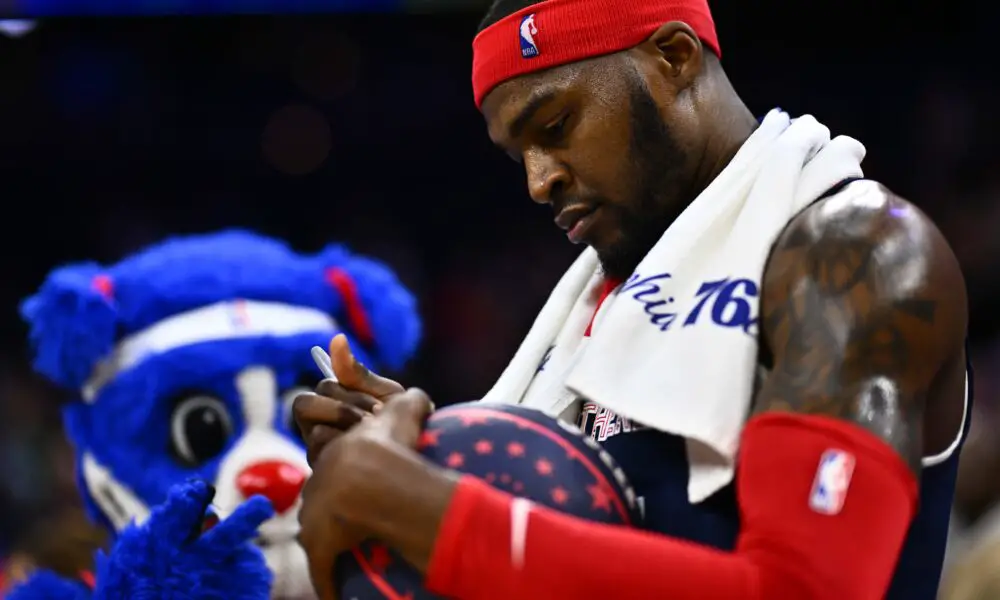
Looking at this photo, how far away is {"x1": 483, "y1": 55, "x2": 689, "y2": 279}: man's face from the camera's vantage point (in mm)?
1890

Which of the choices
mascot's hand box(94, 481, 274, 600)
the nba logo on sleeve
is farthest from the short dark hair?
the nba logo on sleeve

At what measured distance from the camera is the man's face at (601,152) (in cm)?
189

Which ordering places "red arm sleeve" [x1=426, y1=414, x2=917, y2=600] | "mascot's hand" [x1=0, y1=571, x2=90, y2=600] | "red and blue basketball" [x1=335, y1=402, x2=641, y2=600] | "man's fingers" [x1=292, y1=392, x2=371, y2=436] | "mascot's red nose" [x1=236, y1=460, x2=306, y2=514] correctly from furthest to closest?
"mascot's red nose" [x1=236, y1=460, x2=306, y2=514] → "mascot's hand" [x1=0, y1=571, x2=90, y2=600] → "man's fingers" [x1=292, y1=392, x2=371, y2=436] → "red and blue basketball" [x1=335, y1=402, x2=641, y2=600] → "red arm sleeve" [x1=426, y1=414, x2=917, y2=600]

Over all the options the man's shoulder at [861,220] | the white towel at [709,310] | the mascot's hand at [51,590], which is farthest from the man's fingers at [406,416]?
the mascot's hand at [51,590]

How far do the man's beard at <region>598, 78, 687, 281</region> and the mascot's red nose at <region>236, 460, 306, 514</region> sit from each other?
3.45 ft

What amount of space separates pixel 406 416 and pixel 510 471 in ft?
0.46

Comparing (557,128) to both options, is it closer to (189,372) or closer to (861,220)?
→ (861,220)

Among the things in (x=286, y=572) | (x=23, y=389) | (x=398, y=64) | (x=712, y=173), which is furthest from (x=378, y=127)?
(x=712, y=173)

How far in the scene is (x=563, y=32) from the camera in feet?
6.32

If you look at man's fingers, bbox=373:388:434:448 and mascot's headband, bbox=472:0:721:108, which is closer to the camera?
man's fingers, bbox=373:388:434:448

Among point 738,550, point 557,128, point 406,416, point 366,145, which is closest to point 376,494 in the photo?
point 406,416

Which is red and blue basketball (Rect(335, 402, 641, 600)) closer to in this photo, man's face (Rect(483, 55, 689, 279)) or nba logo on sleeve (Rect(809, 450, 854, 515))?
nba logo on sleeve (Rect(809, 450, 854, 515))

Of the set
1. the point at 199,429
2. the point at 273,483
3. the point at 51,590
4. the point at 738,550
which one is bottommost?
the point at 51,590

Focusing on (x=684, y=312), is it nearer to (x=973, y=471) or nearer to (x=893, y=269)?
(x=893, y=269)
